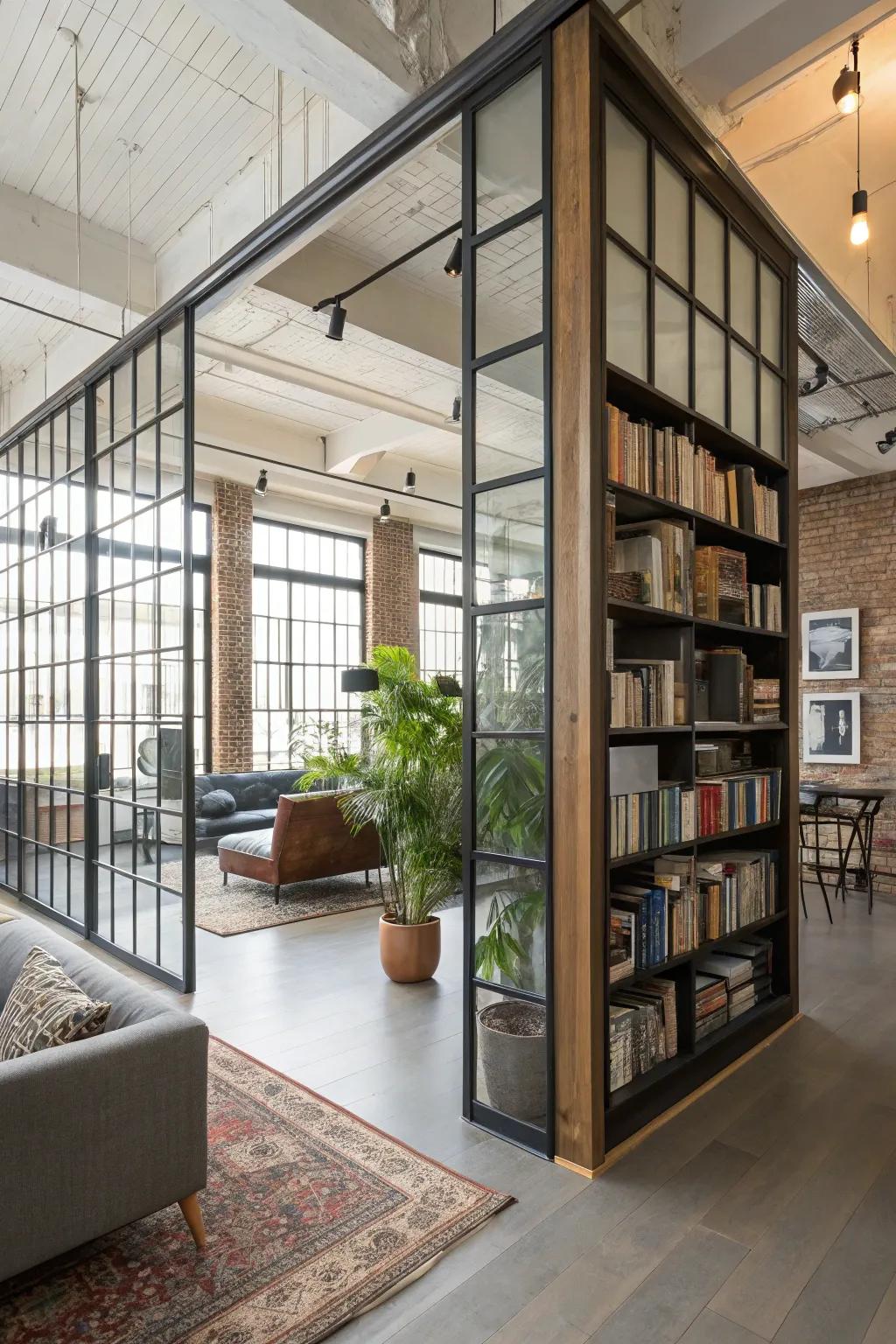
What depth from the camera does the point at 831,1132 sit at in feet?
9.20

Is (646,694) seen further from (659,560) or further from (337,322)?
(337,322)

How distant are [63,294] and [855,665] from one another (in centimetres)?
672

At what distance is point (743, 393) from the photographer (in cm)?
361

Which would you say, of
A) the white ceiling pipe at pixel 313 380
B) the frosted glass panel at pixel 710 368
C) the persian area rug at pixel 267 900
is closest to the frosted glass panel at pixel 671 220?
the frosted glass panel at pixel 710 368

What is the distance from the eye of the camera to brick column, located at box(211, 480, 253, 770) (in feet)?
28.6

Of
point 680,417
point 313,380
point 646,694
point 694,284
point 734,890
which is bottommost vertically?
point 734,890

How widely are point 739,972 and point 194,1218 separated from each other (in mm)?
2334

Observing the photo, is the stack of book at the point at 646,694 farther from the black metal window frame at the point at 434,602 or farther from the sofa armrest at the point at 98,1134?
the black metal window frame at the point at 434,602

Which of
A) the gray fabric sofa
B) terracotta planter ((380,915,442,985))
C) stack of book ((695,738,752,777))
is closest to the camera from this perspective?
the gray fabric sofa

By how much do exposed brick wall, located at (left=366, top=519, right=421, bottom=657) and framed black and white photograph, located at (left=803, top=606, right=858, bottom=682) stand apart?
15.6 ft

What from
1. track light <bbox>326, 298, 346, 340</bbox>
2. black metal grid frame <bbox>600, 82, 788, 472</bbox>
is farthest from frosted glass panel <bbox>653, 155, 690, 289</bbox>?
track light <bbox>326, 298, 346, 340</bbox>

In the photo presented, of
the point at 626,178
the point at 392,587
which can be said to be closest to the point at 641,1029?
the point at 626,178

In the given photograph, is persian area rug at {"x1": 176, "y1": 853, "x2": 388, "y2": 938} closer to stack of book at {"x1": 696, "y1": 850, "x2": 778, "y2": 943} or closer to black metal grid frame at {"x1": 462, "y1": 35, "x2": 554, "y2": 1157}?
black metal grid frame at {"x1": 462, "y1": 35, "x2": 554, "y2": 1157}

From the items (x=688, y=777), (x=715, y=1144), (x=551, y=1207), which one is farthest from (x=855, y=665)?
(x=551, y=1207)
